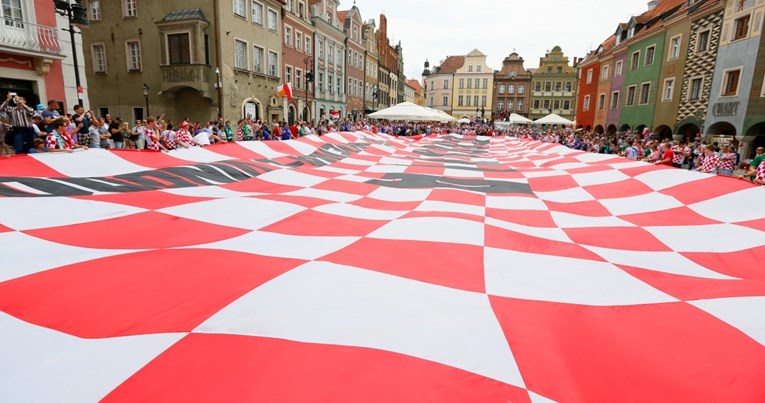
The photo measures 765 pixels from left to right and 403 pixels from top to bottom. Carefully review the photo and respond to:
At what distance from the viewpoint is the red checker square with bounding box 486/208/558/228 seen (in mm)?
4391

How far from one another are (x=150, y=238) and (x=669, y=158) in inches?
371

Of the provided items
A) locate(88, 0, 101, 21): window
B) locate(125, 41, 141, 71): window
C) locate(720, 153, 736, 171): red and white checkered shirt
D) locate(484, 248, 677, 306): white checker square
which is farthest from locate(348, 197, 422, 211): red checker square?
locate(88, 0, 101, 21): window

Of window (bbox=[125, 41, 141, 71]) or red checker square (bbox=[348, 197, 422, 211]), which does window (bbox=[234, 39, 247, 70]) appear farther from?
red checker square (bbox=[348, 197, 422, 211])

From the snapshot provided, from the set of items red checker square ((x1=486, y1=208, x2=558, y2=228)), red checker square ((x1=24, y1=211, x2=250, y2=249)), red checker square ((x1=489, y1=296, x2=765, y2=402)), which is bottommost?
red checker square ((x1=489, y1=296, x2=765, y2=402))

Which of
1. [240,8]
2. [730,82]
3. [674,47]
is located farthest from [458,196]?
[674,47]

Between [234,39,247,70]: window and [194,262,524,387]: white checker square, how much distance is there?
22322 millimetres

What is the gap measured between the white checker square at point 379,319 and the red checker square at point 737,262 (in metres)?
2.20

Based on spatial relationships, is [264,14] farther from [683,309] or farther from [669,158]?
[683,309]

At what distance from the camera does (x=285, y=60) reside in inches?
1053

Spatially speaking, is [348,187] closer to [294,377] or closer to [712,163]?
[294,377]

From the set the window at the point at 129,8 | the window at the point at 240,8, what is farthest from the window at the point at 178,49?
the window at the point at 240,8

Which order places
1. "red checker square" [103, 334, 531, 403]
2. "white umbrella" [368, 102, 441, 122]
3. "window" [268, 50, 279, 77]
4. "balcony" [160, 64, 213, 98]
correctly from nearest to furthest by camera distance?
1. "red checker square" [103, 334, 531, 403]
2. "white umbrella" [368, 102, 441, 122]
3. "balcony" [160, 64, 213, 98]
4. "window" [268, 50, 279, 77]

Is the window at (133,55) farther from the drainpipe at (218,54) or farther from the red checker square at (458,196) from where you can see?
the red checker square at (458,196)

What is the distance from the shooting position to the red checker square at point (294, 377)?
146 cm
